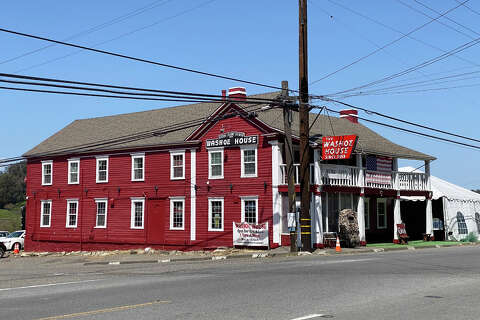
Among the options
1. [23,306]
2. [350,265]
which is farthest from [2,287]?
[350,265]

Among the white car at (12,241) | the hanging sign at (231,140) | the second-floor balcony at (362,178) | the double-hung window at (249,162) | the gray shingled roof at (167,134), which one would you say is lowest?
the white car at (12,241)

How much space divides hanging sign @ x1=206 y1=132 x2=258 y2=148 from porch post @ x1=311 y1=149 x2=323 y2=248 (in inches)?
141

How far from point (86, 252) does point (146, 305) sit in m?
27.9

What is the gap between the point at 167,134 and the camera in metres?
36.2

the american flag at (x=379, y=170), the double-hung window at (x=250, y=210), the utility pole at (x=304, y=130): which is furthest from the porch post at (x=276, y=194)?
the american flag at (x=379, y=170)

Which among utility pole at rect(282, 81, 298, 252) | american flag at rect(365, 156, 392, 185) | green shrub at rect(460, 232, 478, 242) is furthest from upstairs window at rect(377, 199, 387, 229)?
utility pole at rect(282, 81, 298, 252)

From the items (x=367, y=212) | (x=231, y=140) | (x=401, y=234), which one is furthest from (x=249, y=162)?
(x=401, y=234)

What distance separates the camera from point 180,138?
34844 millimetres

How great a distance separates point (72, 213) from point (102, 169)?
4.01 meters

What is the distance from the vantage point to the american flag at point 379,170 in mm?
32969

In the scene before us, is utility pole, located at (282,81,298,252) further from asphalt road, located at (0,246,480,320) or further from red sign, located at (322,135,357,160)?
asphalt road, located at (0,246,480,320)

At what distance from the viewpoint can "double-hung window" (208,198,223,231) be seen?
3269 centimetres

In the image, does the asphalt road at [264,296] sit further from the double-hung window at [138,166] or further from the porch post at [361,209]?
the double-hung window at [138,166]

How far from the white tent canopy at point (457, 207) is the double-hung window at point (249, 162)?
11901mm
